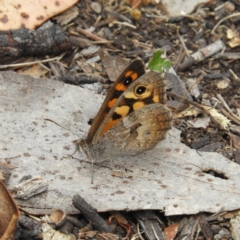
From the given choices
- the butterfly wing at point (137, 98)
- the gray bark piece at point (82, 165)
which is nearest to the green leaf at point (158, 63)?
the gray bark piece at point (82, 165)

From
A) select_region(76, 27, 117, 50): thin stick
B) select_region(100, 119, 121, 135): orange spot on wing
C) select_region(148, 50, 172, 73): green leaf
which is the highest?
select_region(148, 50, 172, 73): green leaf

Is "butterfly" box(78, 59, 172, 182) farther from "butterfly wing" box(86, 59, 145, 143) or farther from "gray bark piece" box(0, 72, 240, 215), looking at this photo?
"gray bark piece" box(0, 72, 240, 215)

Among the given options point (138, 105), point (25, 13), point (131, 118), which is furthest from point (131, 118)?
point (25, 13)

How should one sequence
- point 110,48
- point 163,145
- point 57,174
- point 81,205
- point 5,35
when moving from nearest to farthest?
point 81,205, point 57,174, point 163,145, point 5,35, point 110,48

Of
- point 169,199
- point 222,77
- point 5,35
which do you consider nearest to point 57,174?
point 169,199

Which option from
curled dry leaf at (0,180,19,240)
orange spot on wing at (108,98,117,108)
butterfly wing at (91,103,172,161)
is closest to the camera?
curled dry leaf at (0,180,19,240)

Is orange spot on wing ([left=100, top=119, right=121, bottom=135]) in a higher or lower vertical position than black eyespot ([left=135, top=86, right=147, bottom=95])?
lower

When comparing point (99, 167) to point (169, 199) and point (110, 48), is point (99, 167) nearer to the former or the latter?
point (169, 199)

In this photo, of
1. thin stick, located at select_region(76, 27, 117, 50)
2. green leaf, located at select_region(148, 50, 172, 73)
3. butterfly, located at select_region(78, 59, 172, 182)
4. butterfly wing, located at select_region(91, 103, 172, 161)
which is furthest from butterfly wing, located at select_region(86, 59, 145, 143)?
thin stick, located at select_region(76, 27, 117, 50)
